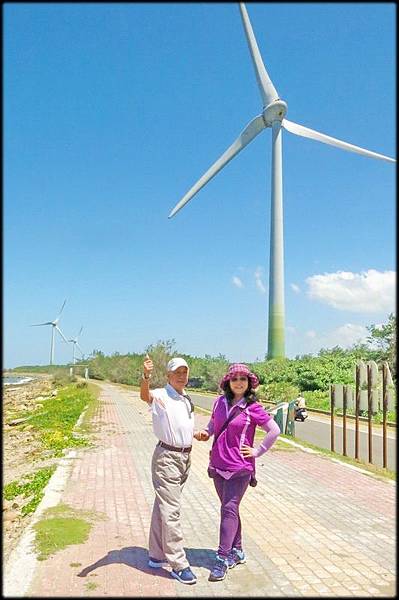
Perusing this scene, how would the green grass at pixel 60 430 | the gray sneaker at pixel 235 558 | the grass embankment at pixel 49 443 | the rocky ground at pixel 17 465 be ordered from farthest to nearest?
the green grass at pixel 60 430
the grass embankment at pixel 49 443
the rocky ground at pixel 17 465
the gray sneaker at pixel 235 558

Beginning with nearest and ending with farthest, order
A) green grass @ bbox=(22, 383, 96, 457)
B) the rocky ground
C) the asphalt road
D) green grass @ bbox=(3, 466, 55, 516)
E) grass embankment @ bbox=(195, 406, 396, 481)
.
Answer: the rocky ground < green grass @ bbox=(3, 466, 55, 516) < grass embankment @ bbox=(195, 406, 396, 481) < green grass @ bbox=(22, 383, 96, 457) < the asphalt road

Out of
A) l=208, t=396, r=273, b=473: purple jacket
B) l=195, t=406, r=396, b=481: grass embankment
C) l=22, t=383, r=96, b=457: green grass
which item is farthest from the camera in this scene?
l=22, t=383, r=96, b=457: green grass

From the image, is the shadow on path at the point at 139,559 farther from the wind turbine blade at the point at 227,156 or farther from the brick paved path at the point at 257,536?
the wind turbine blade at the point at 227,156

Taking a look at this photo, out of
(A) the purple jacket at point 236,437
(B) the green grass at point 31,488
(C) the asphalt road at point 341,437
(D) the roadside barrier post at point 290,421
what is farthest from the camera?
(D) the roadside barrier post at point 290,421

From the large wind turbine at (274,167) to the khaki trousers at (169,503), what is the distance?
22.1 metres

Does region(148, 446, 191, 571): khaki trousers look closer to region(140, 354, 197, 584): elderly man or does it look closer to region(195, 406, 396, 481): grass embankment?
region(140, 354, 197, 584): elderly man

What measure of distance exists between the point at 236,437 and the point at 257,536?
1725mm

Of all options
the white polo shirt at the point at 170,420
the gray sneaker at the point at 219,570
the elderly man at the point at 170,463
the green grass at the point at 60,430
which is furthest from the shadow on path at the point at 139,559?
the green grass at the point at 60,430

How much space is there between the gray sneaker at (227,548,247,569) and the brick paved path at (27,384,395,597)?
0.06m

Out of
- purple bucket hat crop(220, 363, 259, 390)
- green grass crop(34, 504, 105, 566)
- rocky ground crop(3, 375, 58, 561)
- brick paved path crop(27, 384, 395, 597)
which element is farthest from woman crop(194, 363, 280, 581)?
rocky ground crop(3, 375, 58, 561)

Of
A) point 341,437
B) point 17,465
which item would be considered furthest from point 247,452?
point 341,437

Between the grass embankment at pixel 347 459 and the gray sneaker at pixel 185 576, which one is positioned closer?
the gray sneaker at pixel 185 576

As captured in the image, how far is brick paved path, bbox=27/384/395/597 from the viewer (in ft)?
12.8

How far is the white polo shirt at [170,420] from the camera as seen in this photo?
13.4 ft
